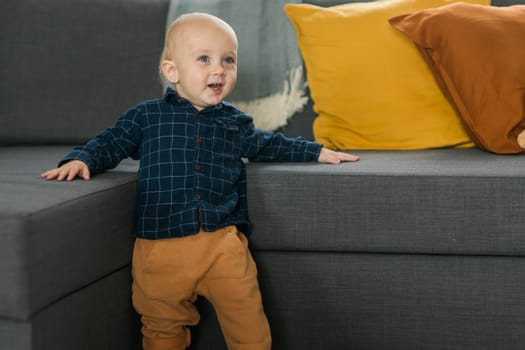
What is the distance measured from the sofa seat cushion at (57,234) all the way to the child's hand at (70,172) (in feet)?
0.07

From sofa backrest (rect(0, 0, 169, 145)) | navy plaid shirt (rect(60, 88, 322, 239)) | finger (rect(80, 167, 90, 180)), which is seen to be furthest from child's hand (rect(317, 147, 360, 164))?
sofa backrest (rect(0, 0, 169, 145))

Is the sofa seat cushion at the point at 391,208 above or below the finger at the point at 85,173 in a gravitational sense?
below

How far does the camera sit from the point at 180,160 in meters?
1.61

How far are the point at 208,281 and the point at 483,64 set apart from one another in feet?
2.88

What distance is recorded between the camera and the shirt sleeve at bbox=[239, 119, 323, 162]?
5.79ft

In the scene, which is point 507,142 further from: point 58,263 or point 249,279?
point 58,263

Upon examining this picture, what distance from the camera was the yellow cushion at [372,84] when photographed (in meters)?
2.02

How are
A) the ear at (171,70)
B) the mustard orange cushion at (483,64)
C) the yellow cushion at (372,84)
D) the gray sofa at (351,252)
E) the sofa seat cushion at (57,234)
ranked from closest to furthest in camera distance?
the sofa seat cushion at (57,234), the gray sofa at (351,252), the ear at (171,70), the mustard orange cushion at (483,64), the yellow cushion at (372,84)

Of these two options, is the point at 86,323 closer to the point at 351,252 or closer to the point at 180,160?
the point at 180,160

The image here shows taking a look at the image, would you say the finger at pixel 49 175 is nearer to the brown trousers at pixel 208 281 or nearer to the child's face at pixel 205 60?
the brown trousers at pixel 208 281

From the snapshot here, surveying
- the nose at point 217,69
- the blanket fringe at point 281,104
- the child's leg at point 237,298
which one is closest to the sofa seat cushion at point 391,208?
the child's leg at point 237,298

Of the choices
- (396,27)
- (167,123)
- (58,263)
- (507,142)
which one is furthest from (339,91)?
(58,263)

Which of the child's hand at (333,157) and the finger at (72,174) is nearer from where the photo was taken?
the finger at (72,174)

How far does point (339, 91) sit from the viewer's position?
81.7 inches
